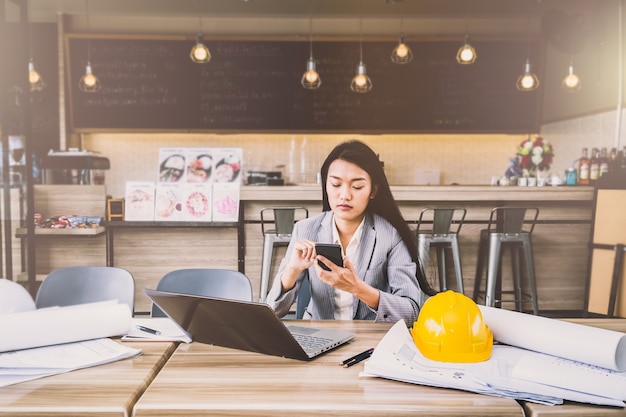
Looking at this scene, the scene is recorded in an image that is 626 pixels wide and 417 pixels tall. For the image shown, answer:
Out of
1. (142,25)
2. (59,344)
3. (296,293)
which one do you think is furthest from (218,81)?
(59,344)

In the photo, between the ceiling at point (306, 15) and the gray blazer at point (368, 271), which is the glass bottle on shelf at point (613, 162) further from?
the gray blazer at point (368, 271)

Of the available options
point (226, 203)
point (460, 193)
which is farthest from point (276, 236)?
point (460, 193)

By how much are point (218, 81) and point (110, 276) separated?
13.7 ft

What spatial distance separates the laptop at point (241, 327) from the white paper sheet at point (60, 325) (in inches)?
5.9

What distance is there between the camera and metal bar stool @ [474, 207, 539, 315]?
409cm

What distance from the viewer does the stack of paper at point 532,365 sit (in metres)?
0.94

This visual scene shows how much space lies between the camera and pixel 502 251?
14.6 ft

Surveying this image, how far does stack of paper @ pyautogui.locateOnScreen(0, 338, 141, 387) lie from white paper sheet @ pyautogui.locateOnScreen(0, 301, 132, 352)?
0.02 metres

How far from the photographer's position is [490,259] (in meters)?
4.13

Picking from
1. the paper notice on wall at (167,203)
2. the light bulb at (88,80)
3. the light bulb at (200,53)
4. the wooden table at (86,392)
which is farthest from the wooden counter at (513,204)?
the wooden table at (86,392)

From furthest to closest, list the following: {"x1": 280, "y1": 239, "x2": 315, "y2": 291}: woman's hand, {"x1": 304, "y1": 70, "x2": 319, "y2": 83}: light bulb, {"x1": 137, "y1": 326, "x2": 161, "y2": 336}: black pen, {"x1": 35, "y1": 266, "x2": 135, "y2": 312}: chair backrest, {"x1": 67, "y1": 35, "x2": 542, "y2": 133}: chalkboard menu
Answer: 1. {"x1": 67, "y1": 35, "x2": 542, "y2": 133}: chalkboard menu
2. {"x1": 304, "y1": 70, "x2": 319, "y2": 83}: light bulb
3. {"x1": 35, "y1": 266, "x2": 135, "y2": 312}: chair backrest
4. {"x1": 280, "y1": 239, "x2": 315, "y2": 291}: woman's hand
5. {"x1": 137, "y1": 326, "x2": 161, "y2": 336}: black pen

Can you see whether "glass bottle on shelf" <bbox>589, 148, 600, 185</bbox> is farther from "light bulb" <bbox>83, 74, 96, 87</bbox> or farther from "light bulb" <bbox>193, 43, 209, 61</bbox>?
"light bulb" <bbox>83, 74, 96, 87</bbox>

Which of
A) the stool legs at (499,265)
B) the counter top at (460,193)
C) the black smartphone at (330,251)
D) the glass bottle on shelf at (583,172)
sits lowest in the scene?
the stool legs at (499,265)

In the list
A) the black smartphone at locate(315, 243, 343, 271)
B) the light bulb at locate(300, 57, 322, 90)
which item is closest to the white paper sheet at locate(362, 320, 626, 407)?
the black smartphone at locate(315, 243, 343, 271)
